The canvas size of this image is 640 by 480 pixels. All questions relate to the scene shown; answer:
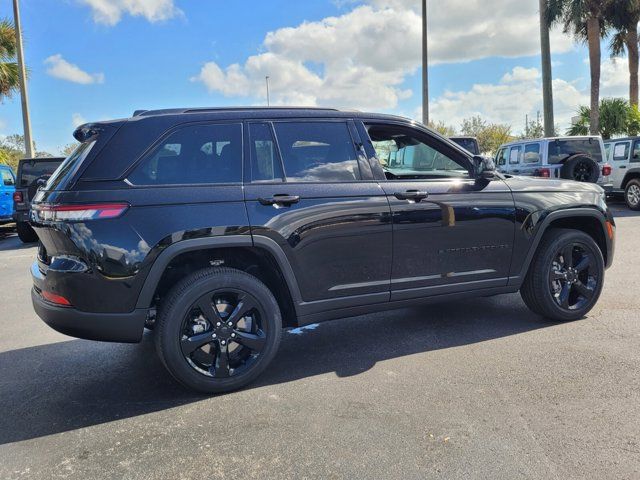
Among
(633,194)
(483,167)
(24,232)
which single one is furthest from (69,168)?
(633,194)

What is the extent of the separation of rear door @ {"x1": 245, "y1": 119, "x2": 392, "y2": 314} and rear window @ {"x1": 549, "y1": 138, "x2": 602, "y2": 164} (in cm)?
950

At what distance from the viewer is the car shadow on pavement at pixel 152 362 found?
338cm

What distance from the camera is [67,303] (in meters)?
3.29

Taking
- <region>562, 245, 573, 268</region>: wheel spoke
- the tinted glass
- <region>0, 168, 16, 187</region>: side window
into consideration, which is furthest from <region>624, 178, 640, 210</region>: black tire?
<region>0, 168, 16, 187</region>: side window

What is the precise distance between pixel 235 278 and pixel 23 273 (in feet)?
20.1

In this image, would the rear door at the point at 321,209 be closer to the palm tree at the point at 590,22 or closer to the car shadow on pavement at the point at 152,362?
the car shadow on pavement at the point at 152,362

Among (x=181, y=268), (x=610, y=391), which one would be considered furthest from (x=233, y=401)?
(x=610, y=391)

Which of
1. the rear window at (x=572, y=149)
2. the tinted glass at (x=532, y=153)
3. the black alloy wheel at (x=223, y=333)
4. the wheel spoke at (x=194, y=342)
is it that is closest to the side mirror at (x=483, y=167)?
the black alloy wheel at (x=223, y=333)

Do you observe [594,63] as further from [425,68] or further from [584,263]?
[584,263]

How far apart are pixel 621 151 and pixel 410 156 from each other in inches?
478

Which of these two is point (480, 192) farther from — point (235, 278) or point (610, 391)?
point (235, 278)

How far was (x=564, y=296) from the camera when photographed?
478 cm

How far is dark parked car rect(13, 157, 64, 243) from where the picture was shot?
11625 mm

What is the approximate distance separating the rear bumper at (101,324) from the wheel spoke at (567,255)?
359 centimetres
